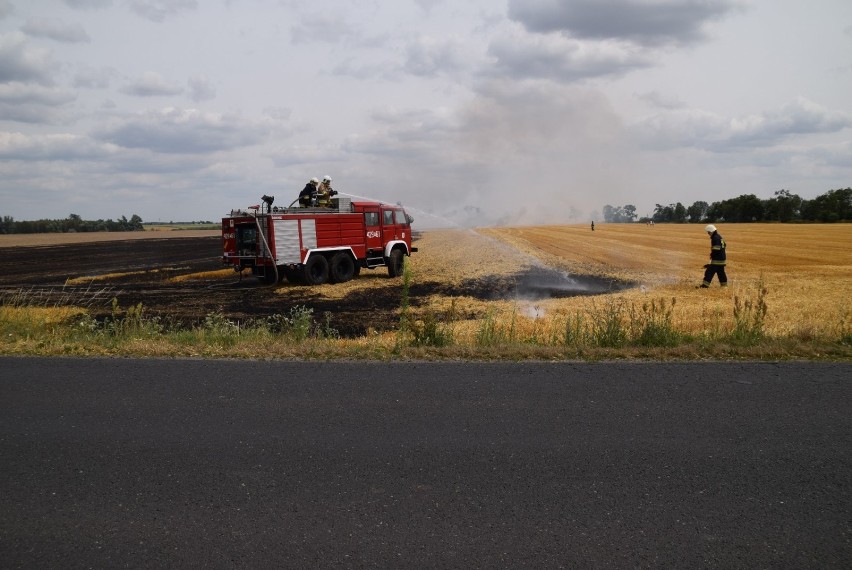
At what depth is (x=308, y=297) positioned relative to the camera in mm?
19266

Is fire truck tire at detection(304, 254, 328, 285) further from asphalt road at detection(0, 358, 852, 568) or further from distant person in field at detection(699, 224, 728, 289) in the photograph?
asphalt road at detection(0, 358, 852, 568)

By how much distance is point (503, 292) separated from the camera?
2005cm

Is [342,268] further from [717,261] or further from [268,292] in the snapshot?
[717,261]

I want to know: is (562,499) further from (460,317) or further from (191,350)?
(460,317)

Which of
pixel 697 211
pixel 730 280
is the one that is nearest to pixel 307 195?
pixel 730 280

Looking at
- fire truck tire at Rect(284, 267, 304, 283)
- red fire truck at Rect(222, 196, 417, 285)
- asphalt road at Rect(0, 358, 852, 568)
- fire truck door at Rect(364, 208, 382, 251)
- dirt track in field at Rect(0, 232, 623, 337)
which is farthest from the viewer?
fire truck door at Rect(364, 208, 382, 251)

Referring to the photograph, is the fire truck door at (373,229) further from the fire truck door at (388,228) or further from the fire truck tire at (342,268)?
the fire truck tire at (342,268)

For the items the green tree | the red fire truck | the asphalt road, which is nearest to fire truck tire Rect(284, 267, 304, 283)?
the red fire truck

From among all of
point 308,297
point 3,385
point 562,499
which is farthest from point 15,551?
point 308,297

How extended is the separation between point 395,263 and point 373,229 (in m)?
1.59

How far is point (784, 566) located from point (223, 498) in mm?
3239

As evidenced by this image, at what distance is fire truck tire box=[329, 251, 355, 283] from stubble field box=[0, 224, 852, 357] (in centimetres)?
56

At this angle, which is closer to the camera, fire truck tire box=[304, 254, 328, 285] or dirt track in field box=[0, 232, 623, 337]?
dirt track in field box=[0, 232, 623, 337]

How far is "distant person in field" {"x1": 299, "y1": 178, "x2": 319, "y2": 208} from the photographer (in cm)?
2197
